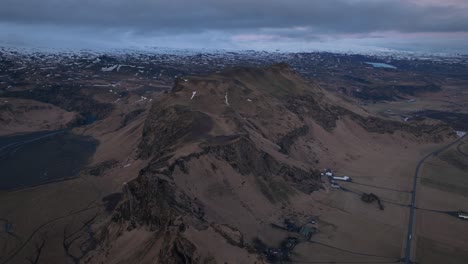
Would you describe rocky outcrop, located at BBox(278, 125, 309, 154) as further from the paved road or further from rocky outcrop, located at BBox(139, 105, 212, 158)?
the paved road

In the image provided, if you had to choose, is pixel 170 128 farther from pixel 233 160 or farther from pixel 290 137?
pixel 290 137

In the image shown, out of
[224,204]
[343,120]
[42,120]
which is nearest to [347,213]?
[224,204]

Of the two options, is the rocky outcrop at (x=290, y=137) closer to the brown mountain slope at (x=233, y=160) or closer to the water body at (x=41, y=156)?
the brown mountain slope at (x=233, y=160)

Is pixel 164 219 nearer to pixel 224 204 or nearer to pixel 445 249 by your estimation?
pixel 224 204

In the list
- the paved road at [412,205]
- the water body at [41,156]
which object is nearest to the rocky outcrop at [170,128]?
the water body at [41,156]

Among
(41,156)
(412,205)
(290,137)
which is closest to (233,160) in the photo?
(290,137)
